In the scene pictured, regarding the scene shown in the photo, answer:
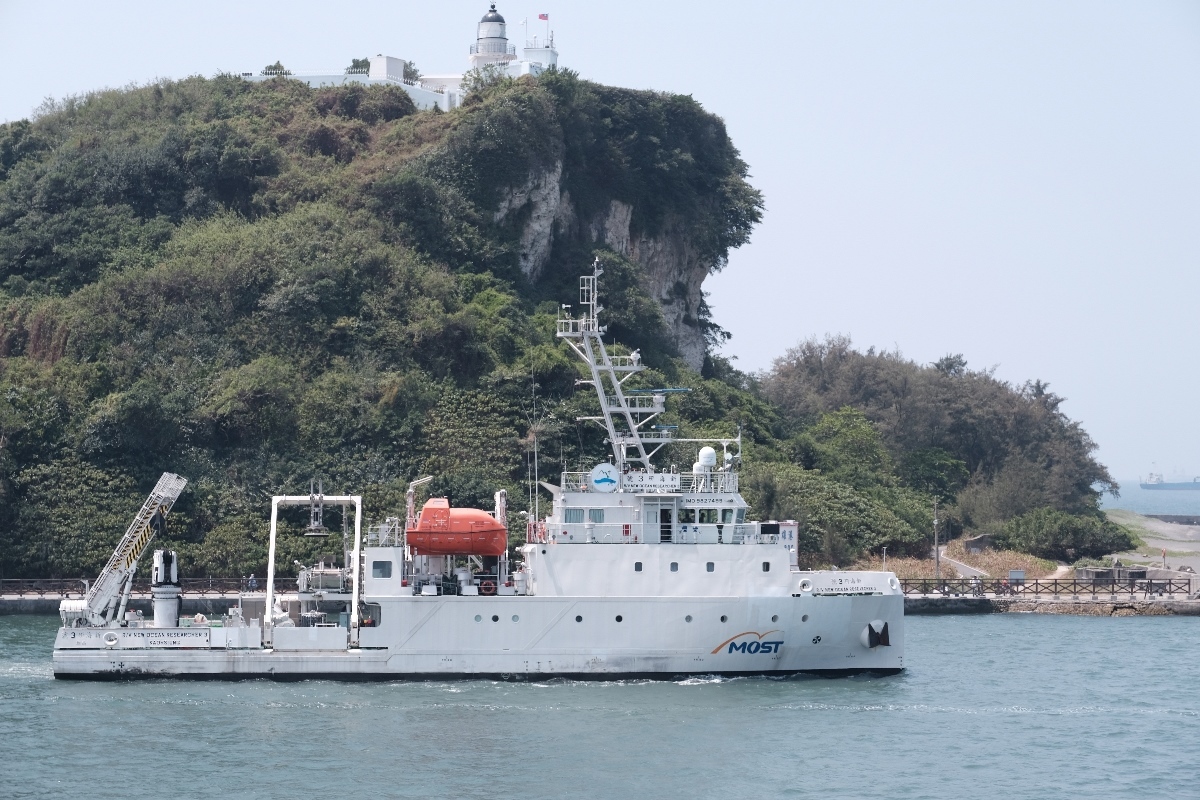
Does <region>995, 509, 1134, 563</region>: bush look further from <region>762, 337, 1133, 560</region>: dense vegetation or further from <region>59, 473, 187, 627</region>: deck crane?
<region>59, 473, 187, 627</region>: deck crane

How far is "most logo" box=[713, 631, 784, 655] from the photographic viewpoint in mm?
31359

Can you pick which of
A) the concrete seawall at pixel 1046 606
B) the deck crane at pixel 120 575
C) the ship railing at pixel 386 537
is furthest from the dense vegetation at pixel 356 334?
the ship railing at pixel 386 537

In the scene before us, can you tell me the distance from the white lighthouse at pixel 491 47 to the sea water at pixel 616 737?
1642 inches

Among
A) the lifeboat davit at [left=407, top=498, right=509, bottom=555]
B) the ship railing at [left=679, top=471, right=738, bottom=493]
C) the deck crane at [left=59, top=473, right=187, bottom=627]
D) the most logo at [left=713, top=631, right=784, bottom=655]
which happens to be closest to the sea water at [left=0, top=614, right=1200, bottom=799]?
the most logo at [left=713, top=631, right=784, bottom=655]

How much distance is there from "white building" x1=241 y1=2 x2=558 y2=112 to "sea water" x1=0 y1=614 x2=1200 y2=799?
128 ft

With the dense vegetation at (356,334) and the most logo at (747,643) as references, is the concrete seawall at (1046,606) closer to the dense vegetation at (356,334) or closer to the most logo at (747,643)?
the dense vegetation at (356,334)

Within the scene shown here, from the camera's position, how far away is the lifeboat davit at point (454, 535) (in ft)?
105

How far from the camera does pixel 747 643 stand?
3141cm

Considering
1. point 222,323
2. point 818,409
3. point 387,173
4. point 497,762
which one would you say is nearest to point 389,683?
point 497,762

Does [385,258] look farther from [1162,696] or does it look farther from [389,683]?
[1162,696]

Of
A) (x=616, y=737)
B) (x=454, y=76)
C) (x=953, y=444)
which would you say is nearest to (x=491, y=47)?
(x=454, y=76)

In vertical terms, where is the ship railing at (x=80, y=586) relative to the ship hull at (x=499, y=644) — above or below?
above

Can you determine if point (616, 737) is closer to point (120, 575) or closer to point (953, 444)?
point (120, 575)

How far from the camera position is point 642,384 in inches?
2125
